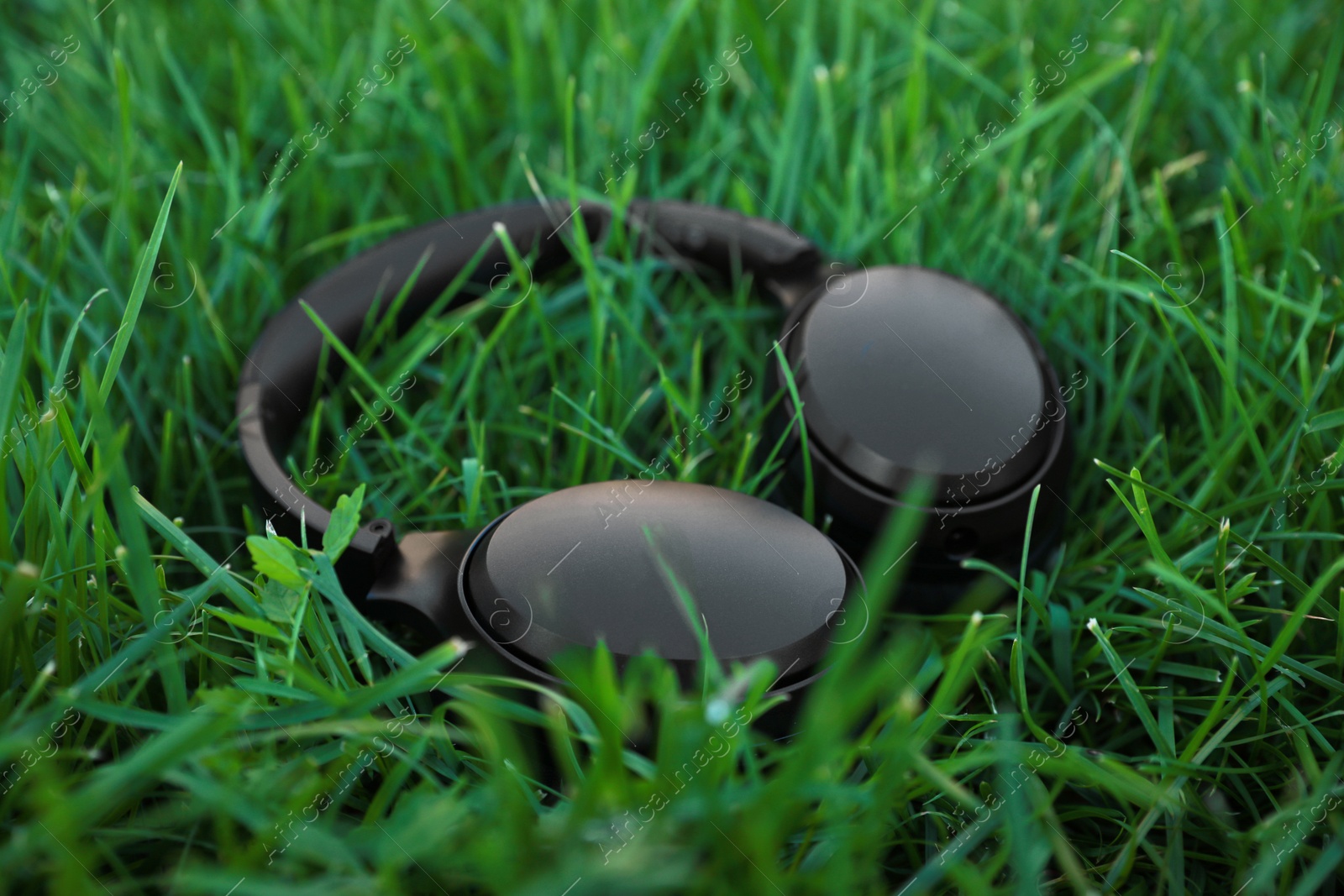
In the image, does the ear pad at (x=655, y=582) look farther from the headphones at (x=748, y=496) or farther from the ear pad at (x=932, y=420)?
the ear pad at (x=932, y=420)

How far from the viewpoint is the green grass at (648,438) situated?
99 centimetres

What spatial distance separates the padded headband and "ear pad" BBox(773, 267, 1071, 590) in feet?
1.00

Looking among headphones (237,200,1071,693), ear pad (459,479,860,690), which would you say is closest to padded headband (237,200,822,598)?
headphones (237,200,1071,693)

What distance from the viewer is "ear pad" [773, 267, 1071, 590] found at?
4.49 feet

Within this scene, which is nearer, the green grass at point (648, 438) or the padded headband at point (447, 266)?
the green grass at point (648, 438)

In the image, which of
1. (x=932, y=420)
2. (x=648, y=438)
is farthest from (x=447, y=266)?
(x=932, y=420)

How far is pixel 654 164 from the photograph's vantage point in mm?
2193

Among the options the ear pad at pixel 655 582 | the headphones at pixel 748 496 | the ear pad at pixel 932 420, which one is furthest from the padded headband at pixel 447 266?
the ear pad at pixel 655 582

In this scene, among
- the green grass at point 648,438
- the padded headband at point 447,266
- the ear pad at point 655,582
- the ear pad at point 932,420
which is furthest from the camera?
the padded headband at point 447,266

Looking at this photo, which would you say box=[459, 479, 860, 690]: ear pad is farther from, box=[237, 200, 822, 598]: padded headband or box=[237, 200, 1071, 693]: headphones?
box=[237, 200, 822, 598]: padded headband

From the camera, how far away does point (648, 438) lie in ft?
5.94

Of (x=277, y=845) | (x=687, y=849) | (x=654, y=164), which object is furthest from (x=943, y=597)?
(x=654, y=164)

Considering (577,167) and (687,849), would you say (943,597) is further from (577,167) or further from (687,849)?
(577,167)

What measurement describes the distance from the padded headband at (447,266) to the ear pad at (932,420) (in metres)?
0.31
